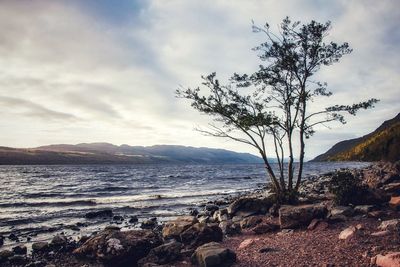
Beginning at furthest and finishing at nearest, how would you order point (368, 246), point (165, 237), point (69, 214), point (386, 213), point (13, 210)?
point (13, 210), point (69, 214), point (165, 237), point (386, 213), point (368, 246)

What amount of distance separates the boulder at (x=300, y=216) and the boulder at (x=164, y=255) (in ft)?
17.9

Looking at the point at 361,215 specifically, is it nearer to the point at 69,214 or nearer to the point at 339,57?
the point at 339,57

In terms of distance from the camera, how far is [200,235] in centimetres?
1510

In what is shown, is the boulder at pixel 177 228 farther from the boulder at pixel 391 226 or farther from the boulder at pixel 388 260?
the boulder at pixel 388 260

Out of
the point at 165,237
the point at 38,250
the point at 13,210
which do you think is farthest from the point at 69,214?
the point at 165,237

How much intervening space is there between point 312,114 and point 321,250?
457 inches

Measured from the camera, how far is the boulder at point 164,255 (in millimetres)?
13102

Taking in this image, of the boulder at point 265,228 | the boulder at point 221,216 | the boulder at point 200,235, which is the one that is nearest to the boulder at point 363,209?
the boulder at point 265,228

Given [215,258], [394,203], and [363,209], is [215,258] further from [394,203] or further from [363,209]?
[394,203]

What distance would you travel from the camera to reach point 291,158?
69.1 ft

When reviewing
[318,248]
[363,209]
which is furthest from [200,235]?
[363,209]

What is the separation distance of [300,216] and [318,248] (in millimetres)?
3899

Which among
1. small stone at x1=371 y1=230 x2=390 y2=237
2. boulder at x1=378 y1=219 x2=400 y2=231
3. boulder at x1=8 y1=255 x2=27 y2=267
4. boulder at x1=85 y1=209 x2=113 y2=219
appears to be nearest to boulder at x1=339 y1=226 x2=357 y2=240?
small stone at x1=371 y1=230 x2=390 y2=237

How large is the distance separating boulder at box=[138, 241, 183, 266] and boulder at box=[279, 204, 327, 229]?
5467 mm
